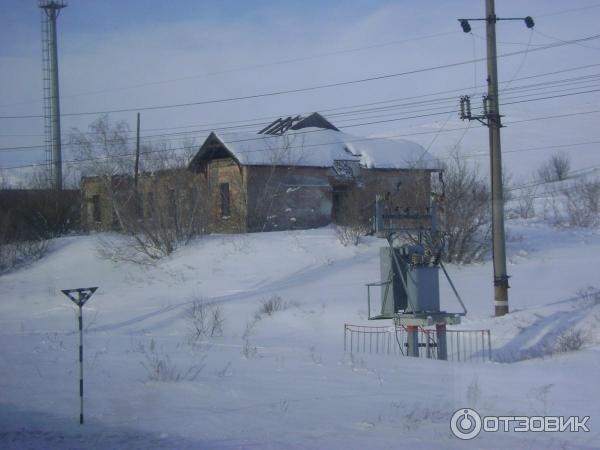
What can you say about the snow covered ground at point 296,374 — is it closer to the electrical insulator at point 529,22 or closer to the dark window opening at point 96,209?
the electrical insulator at point 529,22

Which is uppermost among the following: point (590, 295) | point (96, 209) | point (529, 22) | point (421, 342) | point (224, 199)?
point (529, 22)

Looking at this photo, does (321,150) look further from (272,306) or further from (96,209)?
(272,306)

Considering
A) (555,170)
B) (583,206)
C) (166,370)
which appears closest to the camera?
(166,370)

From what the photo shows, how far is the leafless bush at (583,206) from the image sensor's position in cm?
4206

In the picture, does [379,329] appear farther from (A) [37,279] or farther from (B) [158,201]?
(A) [37,279]

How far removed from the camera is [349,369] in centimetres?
1185

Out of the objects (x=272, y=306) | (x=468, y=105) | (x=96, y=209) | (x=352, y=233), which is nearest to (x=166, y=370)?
(x=468, y=105)

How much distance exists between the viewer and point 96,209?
42.6 meters

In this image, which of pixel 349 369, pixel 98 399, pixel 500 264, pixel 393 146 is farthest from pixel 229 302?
pixel 393 146

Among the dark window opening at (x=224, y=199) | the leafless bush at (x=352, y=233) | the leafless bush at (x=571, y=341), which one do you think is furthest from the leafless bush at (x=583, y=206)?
the leafless bush at (x=571, y=341)

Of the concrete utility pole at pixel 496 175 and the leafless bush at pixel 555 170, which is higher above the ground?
the leafless bush at pixel 555 170

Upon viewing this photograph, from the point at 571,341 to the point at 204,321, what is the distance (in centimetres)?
1007

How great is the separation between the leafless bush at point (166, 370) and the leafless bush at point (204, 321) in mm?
4485

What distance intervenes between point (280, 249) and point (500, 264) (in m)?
12.8
